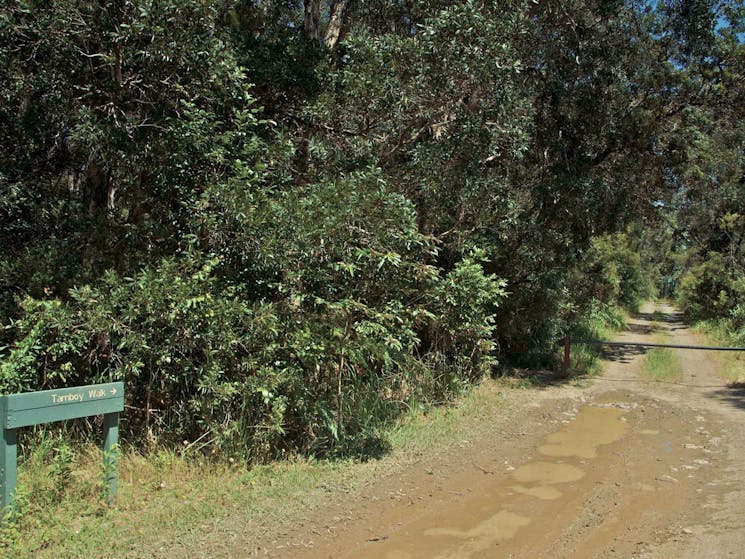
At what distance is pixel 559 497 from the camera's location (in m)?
6.10

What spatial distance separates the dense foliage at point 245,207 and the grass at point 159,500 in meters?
0.44

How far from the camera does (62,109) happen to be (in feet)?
23.2

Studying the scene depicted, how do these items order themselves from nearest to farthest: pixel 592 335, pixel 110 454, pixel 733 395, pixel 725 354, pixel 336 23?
pixel 110 454, pixel 336 23, pixel 733 395, pixel 725 354, pixel 592 335

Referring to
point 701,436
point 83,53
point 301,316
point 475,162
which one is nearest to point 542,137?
point 475,162

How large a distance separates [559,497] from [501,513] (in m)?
0.83

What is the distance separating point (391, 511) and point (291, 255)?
2707mm

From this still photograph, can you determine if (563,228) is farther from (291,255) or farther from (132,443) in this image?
(132,443)

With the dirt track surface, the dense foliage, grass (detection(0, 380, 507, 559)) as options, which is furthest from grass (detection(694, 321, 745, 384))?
grass (detection(0, 380, 507, 559))

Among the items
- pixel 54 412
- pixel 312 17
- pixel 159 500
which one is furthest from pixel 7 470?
pixel 312 17

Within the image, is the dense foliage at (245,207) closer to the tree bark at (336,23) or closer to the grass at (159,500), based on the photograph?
the grass at (159,500)

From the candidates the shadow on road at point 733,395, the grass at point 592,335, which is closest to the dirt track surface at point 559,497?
the shadow on road at point 733,395

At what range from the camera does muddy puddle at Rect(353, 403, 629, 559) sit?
15.8 feet

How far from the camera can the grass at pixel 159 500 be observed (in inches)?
179

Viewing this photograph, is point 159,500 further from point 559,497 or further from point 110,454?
point 559,497
